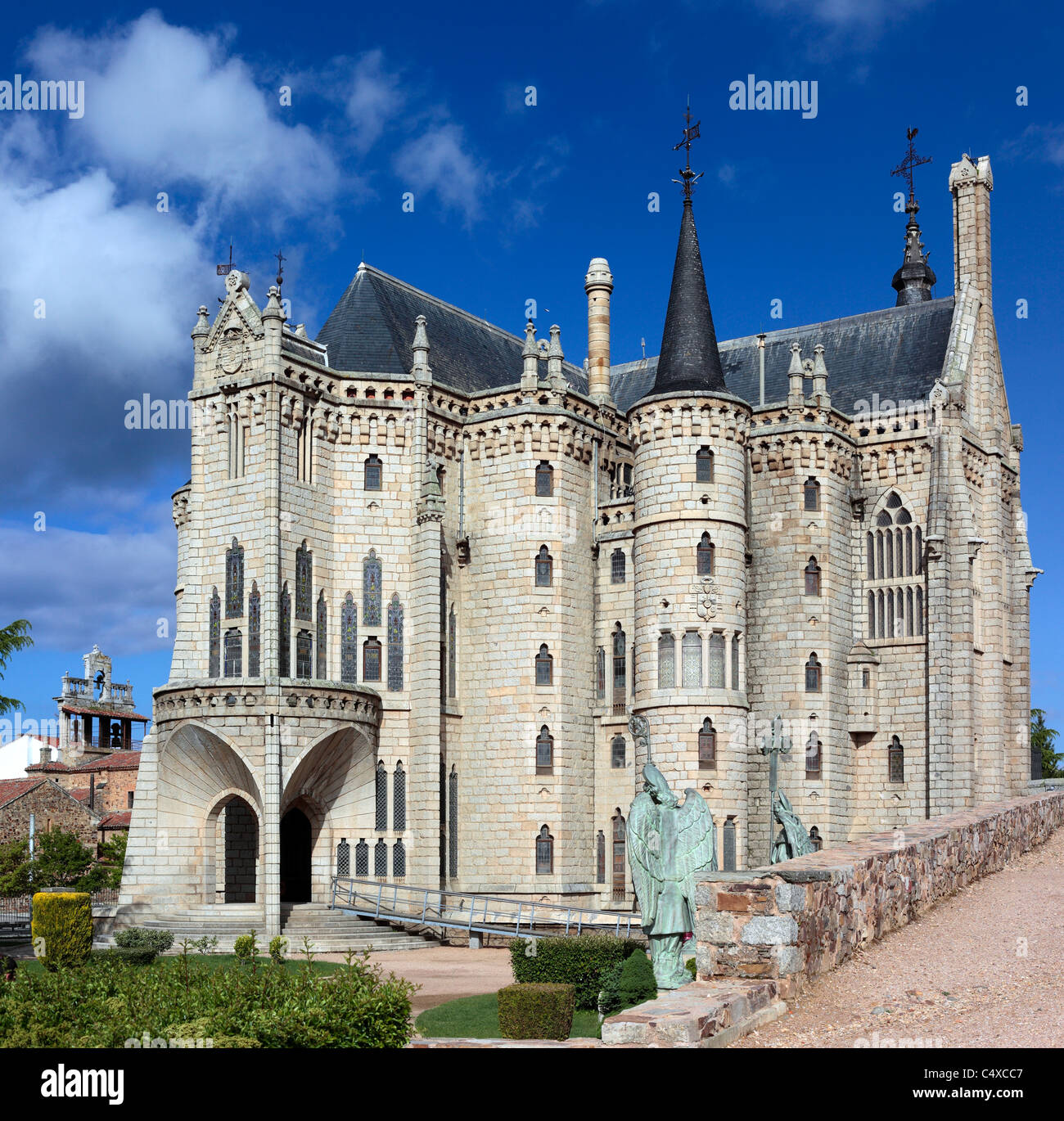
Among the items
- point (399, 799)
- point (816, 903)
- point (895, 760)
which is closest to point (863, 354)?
point (895, 760)

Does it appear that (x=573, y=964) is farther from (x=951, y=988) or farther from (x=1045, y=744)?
(x=1045, y=744)

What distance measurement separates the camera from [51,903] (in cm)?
3152

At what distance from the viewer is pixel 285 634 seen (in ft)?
128

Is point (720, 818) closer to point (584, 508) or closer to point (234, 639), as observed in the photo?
point (584, 508)

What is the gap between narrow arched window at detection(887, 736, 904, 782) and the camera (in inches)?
1748

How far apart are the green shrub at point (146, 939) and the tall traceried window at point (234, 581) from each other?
363 inches

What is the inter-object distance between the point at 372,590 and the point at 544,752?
7.37m

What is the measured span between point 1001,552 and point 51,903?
34088 millimetres

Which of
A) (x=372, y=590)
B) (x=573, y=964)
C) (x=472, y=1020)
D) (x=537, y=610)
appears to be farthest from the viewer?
(x=537, y=610)

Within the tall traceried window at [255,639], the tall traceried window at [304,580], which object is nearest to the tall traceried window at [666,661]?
the tall traceried window at [304,580]

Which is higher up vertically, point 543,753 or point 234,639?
point 234,639

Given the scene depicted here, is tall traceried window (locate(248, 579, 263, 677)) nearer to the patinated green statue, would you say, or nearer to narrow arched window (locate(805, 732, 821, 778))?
the patinated green statue
